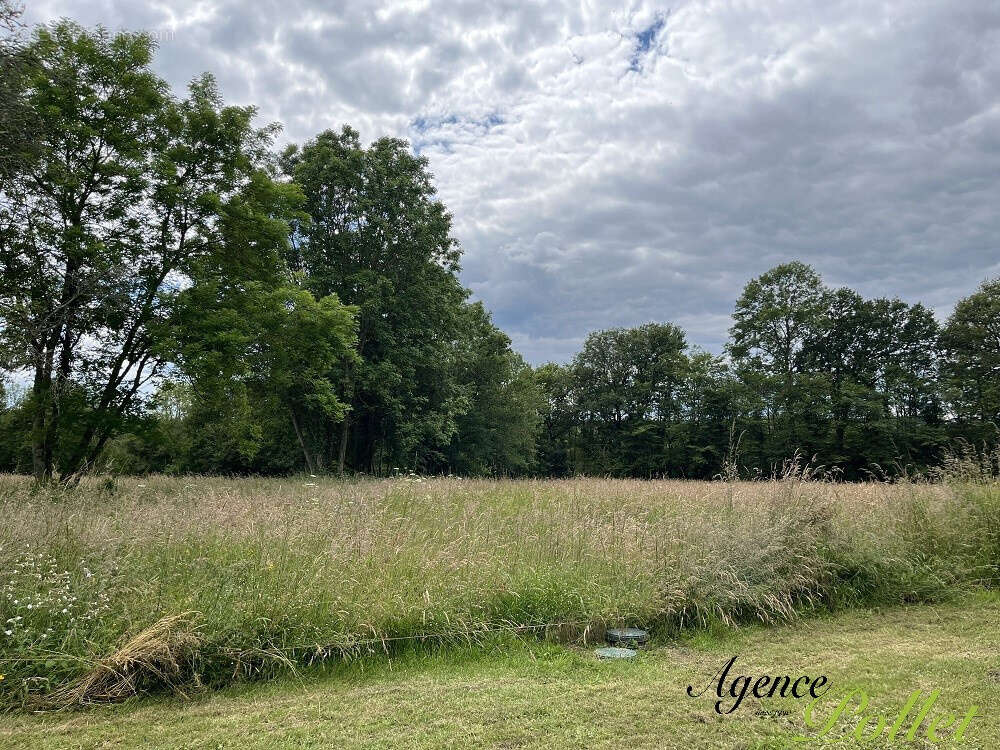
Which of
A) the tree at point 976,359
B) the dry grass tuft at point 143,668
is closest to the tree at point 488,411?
the tree at point 976,359

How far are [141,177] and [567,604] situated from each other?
1148 centimetres

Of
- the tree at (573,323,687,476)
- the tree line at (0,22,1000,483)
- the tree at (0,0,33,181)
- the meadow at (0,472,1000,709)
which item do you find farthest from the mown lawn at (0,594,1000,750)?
the tree at (573,323,687,476)

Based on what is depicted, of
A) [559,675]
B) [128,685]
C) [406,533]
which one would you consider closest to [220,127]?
[406,533]

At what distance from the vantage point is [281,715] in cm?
336

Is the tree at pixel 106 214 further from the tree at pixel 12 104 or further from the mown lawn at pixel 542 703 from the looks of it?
the mown lawn at pixel 542 703

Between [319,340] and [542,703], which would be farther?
[319,340]

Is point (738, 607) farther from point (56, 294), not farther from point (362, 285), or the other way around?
point (362, 285)

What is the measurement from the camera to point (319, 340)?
44.6 feet

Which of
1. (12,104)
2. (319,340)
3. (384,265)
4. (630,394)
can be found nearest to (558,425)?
(630,394)

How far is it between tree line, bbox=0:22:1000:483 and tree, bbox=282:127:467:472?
0.39 feet

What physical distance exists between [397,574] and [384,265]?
20.6 meters

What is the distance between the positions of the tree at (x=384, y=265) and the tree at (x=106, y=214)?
9930 mm

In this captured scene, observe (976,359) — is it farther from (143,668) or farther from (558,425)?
(143,668)

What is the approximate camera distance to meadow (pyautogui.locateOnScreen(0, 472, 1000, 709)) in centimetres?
388
